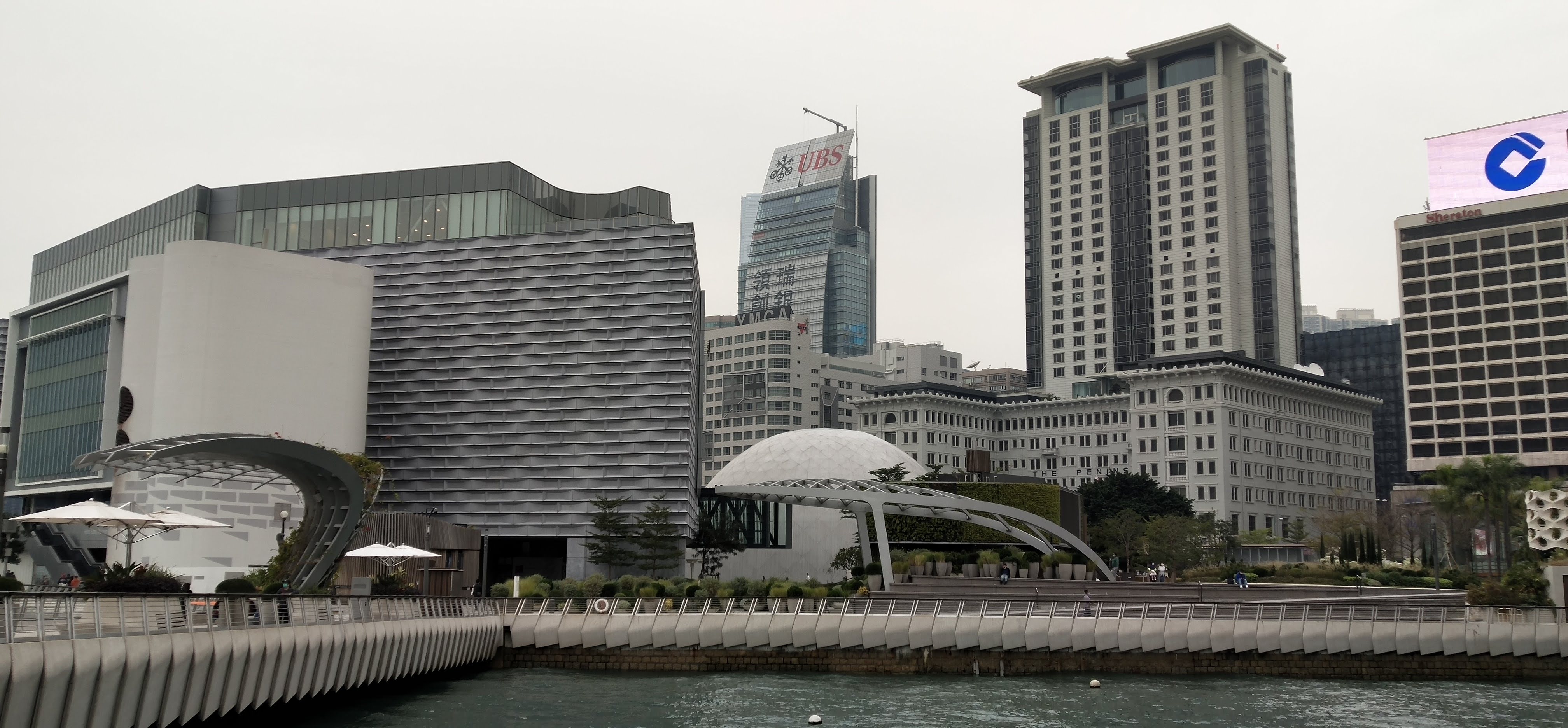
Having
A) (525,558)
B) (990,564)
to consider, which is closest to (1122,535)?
(990,564)

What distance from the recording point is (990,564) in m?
68.6

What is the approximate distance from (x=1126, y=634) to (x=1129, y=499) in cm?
8176

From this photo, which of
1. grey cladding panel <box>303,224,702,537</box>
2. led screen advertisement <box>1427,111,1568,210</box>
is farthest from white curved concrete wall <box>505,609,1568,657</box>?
led screen advertisement <box>1427,111,1568,210</box>

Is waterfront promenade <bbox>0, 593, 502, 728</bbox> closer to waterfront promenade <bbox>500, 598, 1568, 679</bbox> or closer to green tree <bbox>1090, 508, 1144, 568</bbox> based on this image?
waterfront promenade <bbox>500, 598, 1568, 679</bbox>

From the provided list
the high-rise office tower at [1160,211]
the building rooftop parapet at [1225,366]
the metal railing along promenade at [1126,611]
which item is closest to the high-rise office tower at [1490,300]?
the building rooftop parapet at [1225,366]

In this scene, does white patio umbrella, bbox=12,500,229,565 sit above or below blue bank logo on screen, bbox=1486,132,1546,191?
below

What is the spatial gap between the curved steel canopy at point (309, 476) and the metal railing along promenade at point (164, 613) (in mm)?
2524

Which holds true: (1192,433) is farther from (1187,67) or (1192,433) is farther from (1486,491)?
(1486,491)

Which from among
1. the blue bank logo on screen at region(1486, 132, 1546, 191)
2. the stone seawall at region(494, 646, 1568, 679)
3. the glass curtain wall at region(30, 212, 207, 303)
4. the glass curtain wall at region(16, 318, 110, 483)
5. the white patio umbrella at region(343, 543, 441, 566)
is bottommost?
the stone seawall at region(494, 646, 1568, 679)

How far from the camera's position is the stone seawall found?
151ft

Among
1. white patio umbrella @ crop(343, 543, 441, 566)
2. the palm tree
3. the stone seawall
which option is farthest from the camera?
the palm tree

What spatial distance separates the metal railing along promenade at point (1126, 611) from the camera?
151ft

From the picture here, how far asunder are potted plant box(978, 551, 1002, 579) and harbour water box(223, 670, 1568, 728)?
71.3 ft

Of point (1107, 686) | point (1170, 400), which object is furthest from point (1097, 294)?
point (1107, 686)
